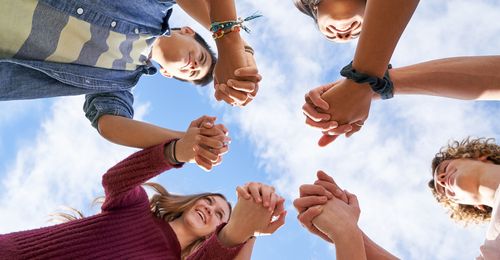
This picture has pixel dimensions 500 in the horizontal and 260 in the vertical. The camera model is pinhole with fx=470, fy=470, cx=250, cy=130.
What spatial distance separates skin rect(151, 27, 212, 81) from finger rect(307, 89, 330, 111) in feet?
4.18

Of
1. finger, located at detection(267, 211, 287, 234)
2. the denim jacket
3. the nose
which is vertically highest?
the denim jacket

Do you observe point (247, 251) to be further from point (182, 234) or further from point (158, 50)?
point (158, 50)

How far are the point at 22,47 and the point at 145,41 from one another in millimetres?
729

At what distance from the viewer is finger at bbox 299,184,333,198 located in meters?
2.27

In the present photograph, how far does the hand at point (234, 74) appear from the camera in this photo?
2.29 meters

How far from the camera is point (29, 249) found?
260 centimetres

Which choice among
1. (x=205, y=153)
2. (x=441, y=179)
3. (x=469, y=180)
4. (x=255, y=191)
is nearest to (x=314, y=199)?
(x=255, y=191)

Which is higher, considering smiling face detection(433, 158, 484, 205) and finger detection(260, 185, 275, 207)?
finger detection(260, 185, 275, 207)

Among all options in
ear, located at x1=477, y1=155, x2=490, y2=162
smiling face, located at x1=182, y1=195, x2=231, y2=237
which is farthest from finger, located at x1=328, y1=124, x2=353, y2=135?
ear, located at x1=477, y1=155, x2=490, y2=162

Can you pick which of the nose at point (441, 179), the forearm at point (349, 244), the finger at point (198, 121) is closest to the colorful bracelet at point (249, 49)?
the finger at point (198, 121)

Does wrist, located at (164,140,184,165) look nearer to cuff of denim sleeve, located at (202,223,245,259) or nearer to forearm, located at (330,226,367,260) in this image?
cuff of denim sleeve, located at (202,223,245,259)

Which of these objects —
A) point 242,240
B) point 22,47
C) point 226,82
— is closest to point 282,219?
point 242,240

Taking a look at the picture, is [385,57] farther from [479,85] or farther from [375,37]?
[479,85]

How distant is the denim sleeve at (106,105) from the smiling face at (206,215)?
0.96 m
